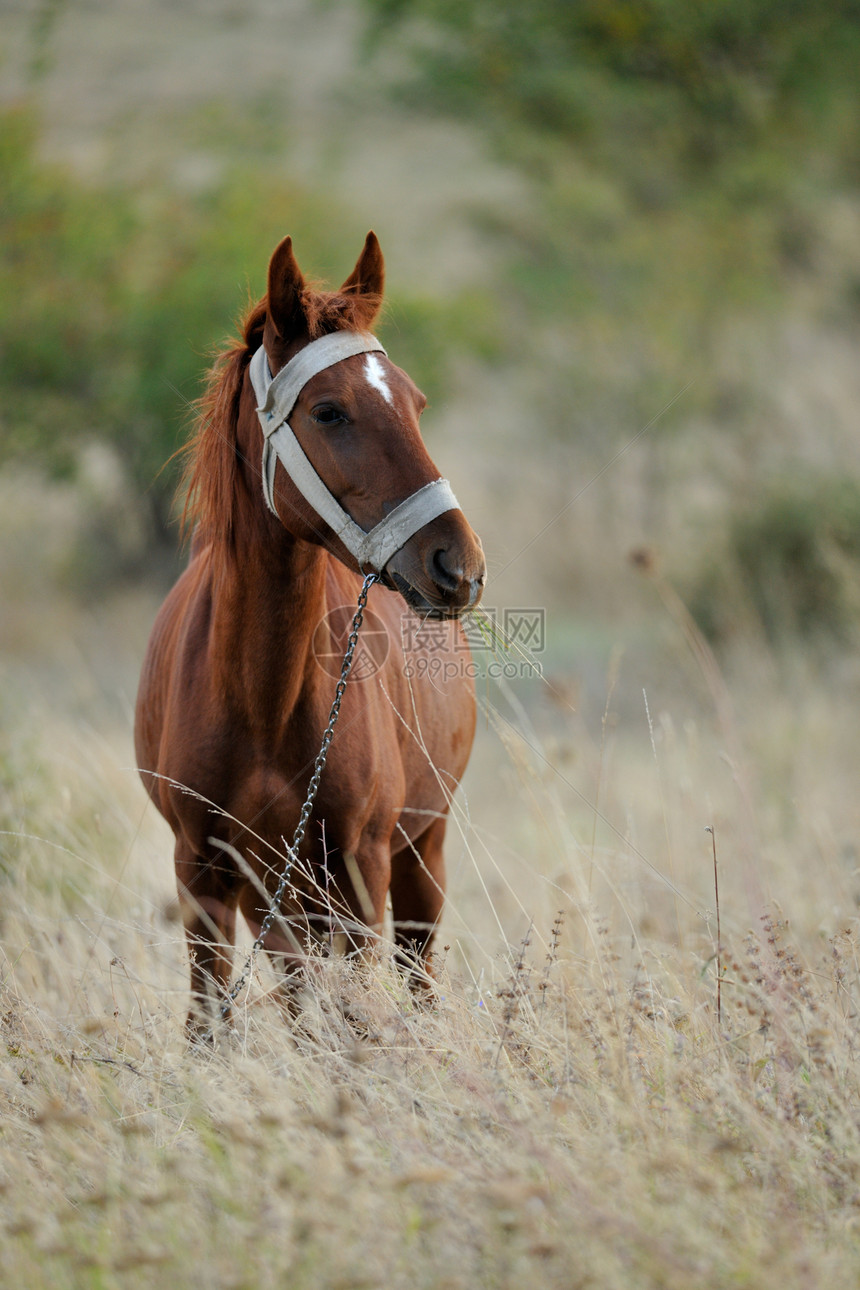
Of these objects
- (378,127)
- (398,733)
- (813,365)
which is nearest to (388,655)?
(398,733)

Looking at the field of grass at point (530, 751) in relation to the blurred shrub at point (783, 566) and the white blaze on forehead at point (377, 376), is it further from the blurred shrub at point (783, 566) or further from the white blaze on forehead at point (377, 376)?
the white blaze on forehead at point (377, 376)

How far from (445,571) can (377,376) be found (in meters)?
0.57

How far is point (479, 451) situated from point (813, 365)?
21.6ft

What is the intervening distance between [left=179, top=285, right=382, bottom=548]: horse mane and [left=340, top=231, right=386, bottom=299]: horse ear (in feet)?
0.09

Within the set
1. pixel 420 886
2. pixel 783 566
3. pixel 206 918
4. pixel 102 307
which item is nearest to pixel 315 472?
pixel 206 918

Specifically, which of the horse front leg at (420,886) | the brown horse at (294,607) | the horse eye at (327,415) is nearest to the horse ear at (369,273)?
the brown horse at (294,607)

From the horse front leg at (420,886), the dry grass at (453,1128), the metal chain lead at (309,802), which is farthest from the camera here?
the horse front leg at (420,886)

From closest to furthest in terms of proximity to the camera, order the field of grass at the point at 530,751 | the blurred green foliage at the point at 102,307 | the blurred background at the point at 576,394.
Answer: the field of grass at the point at 530,751
the blurred background at the point at 576,394
the blurred green foliage at the point at 102,307

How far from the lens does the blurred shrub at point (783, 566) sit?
952cm

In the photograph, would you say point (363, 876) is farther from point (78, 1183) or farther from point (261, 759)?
point (78, 1183)

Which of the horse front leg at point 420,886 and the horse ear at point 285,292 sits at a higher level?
the horse ear at point 285,292

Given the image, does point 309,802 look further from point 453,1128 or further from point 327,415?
point 327,415

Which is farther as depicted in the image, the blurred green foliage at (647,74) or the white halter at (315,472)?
the blurred green foliage at (647,74)

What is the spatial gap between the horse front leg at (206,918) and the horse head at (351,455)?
0.97m
